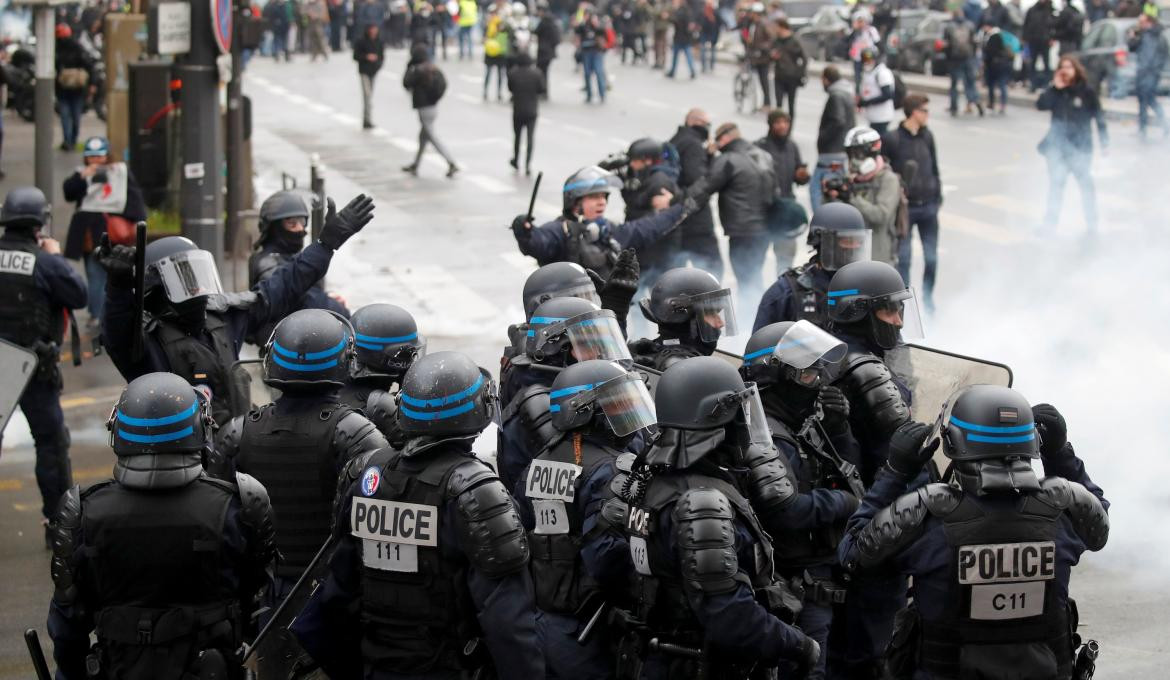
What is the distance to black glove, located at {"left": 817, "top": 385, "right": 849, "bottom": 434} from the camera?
19.1 feet

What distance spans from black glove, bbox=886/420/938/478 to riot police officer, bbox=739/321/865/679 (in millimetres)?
442

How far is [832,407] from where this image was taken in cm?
581

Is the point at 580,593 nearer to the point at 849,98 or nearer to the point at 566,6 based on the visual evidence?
the point at 849,98

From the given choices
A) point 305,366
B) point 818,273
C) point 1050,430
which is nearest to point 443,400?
point 305,366

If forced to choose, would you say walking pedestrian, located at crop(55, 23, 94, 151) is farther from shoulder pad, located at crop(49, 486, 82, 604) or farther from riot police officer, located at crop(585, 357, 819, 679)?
riot police officer, located at crop(585, 357, 819, 679)

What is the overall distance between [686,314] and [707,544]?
232 centimetres

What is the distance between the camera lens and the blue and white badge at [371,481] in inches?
182

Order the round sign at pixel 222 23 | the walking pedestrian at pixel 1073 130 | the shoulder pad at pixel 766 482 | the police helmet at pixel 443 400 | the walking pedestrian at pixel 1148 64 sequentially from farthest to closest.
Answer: the walking pedestrian at pixel 1148 64 → the walking pedestrian at pixel 1073 130 → the round sign at pixel 222 23 → the shoulder pad at pixel 766 482 → the police helmet at pixel 443 400

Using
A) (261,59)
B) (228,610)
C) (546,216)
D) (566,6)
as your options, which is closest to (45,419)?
(228,610)

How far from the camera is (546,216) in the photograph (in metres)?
18.1

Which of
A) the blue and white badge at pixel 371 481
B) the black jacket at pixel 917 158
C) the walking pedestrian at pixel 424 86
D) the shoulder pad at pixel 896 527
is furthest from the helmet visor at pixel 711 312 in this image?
the walking pedestrian at pixel 424 86

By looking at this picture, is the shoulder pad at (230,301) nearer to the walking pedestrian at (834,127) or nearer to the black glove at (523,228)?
the black glove at (523,228)

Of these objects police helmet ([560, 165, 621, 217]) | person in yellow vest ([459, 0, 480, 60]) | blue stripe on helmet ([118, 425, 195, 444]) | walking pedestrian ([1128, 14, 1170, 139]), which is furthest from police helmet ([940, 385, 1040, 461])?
person in yellow vest ([459, 0, 480, 60])

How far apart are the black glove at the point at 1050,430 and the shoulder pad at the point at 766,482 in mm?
899
